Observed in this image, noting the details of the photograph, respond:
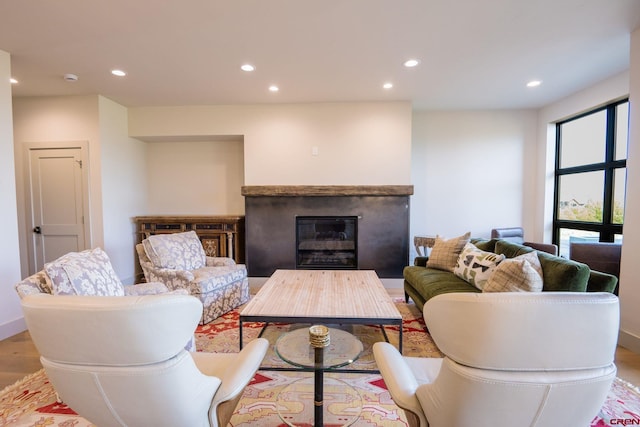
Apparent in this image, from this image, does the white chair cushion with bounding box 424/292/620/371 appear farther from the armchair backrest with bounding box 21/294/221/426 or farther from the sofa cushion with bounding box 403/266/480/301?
the sofa cushion with bounding box 403/266/480/301

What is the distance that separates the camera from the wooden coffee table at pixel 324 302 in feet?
6.31

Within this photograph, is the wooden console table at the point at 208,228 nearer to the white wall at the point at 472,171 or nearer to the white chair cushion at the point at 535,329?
the white wall at the point at 472,171

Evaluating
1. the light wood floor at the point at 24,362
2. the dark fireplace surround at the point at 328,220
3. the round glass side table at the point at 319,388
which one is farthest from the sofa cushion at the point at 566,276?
the dark fireplace surround at the point at 328,220

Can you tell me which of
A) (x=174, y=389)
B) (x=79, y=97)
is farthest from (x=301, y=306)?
(x=79, y=97)

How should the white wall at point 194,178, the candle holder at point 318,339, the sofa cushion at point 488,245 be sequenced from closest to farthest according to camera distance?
the candle holder at point 318,339, the sofa cushion at point 488,245, the white wall at point 194,178

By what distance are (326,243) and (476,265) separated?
2192mm

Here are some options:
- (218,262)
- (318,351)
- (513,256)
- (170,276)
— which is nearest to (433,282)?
(513,256)

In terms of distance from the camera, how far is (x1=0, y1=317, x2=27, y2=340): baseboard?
8.36ft

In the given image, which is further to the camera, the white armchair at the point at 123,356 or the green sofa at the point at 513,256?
the green sofa at the point at 513,256

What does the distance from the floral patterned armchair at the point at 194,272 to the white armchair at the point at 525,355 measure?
8.07ft

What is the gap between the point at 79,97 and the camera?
3695 millimetres

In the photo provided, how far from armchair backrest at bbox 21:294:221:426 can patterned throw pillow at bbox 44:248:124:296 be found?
3.05ft

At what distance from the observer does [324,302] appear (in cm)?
218

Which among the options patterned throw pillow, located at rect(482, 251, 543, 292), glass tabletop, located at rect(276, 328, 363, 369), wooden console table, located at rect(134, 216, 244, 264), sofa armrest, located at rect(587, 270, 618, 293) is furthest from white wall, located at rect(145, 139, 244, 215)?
sofa armrest, located at rect(587, 270, 618, 293)
